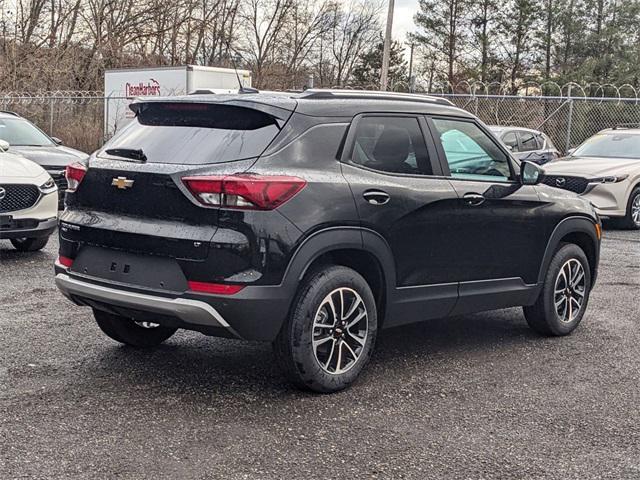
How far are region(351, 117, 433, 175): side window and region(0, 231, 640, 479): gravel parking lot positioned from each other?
1330mm

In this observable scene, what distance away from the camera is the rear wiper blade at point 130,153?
16.1 feet

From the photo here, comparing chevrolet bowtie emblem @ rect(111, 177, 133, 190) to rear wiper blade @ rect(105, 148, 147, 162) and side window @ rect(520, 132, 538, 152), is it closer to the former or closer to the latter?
rear wiper blade @ rect(105, 148, 147, 162)

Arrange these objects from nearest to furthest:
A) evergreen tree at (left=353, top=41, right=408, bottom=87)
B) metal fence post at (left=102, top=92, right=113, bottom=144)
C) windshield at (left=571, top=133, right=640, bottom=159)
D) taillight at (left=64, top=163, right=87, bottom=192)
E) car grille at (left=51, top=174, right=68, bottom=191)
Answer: taillight at (left=64, top=163, right=87, bottom=192) → car grille at (left=51, top=174, right=68, bottom=191) → windshield at (left=571, top=133, right=640, bottom=159) → metal fence post at (left=102, top=92, right=113, bottom=144) → evergreen tree at (left=353, top=41, right=408, bottom=87)

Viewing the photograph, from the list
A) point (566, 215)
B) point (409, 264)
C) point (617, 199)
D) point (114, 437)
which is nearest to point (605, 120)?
point (617, 199)

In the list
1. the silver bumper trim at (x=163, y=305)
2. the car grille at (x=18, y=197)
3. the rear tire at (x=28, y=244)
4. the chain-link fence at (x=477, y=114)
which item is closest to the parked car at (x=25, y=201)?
the car grille at (x=18, y=197)

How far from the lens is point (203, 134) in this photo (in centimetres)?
483

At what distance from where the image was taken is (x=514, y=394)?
5102 mm

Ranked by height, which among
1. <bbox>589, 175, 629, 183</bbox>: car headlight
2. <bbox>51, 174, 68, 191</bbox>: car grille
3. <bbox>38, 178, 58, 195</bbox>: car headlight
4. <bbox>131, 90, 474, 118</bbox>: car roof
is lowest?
<bbox>51, 174, 68, 191</bbox>: car grille

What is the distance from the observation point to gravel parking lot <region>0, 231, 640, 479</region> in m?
3.96

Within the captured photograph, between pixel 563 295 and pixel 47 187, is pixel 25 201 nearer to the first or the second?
Answer: pixel 47 187

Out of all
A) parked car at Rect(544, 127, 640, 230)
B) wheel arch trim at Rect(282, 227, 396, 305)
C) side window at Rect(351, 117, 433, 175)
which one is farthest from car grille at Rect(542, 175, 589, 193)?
wheel arch trim at Rect(282, 227, 396, 305)

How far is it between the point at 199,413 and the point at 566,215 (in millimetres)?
3354

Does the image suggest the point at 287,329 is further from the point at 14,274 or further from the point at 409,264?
the point at 14,274

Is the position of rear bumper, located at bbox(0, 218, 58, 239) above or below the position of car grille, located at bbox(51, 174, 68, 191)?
below
